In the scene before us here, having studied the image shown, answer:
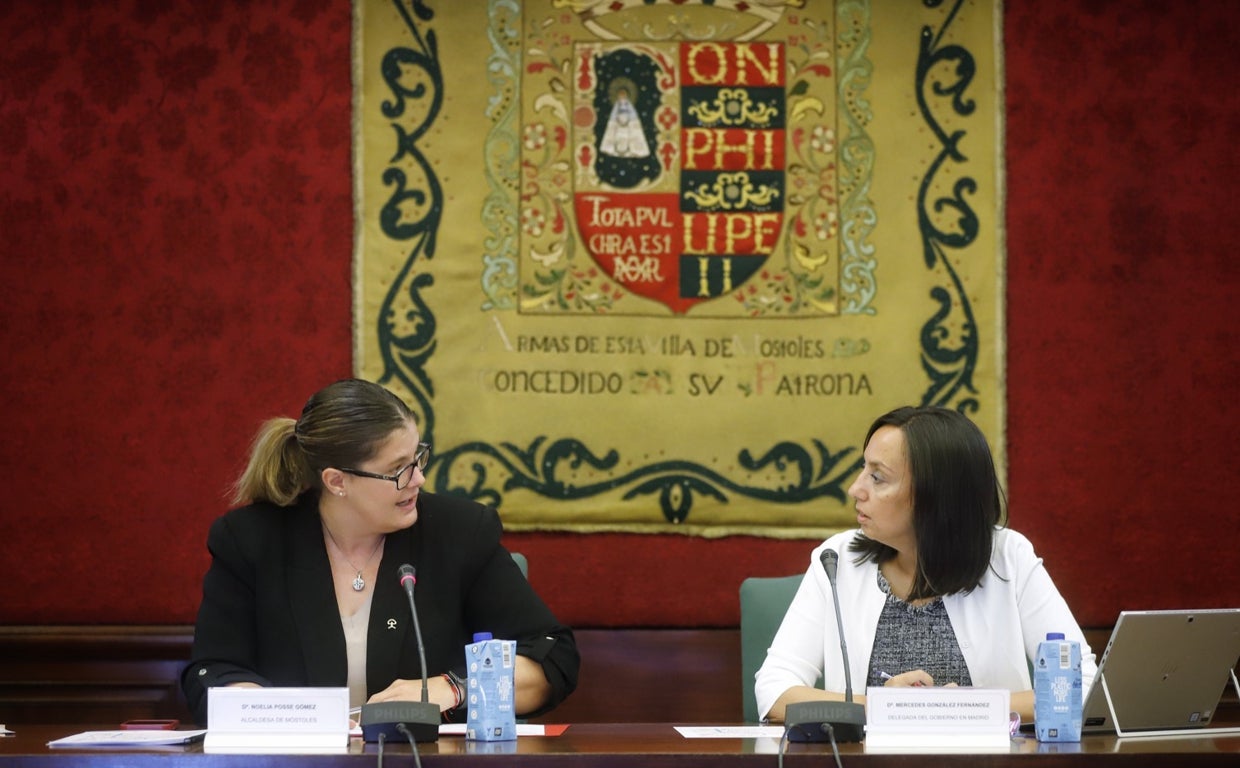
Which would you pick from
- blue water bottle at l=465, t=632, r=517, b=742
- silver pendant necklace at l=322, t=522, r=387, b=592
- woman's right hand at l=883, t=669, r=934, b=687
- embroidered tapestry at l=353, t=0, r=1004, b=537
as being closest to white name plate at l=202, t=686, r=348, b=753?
blue water bottle at l=465, t=632, r=517, b=742

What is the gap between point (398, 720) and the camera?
198cm

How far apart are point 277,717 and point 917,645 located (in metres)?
→ 1.27

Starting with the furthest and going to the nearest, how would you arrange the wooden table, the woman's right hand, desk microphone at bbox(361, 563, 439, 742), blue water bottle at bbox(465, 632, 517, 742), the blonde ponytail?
the blonde ponytail < the woman's right hand < blue water bottle at bbox(465, 632, 517, 742) < desk microphone at bbox(361, 563, 439, 742) < the wooden table

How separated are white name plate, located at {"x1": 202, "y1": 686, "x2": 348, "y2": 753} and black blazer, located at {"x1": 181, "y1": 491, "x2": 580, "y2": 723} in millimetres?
431

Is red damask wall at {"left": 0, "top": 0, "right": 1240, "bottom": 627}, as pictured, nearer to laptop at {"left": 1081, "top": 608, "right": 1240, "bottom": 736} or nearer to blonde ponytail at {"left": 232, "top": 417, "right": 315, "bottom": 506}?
blonde ponytail at {"left": 232, "top": 417, "right": 315, "bottom": 506}

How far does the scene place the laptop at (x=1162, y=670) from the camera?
84.2 inches

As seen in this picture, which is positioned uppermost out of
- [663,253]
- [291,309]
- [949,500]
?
[663,253]

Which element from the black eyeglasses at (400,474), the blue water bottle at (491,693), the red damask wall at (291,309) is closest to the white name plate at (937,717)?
the blue water bottle at (491,693)

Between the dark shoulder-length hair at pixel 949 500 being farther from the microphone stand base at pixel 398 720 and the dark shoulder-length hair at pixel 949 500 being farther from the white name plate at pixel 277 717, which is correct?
the white name plate at pixel 277 717

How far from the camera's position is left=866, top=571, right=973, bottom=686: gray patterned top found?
2.60 m

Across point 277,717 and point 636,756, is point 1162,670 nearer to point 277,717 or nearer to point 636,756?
point 636,756

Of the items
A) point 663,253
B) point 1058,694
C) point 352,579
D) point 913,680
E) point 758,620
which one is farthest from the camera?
point 663,253

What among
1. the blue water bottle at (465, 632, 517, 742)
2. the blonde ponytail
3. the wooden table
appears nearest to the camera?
the wooden table

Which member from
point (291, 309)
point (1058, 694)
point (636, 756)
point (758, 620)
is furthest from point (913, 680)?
point (291, 309)
